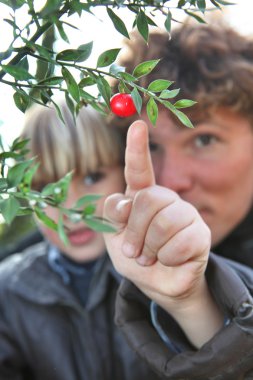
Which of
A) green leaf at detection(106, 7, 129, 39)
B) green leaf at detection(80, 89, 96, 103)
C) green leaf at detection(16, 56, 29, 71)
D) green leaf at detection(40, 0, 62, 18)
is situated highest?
green leaf at detection(40, 0, 62, 18)

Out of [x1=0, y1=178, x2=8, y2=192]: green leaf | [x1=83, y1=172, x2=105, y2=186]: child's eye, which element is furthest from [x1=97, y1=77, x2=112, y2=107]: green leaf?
[x1=83, y1=172, x2=105, y2=186]: child's eye

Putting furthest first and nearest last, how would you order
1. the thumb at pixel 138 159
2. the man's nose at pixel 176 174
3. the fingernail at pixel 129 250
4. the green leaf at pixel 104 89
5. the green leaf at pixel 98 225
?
1. the man's nose at pixel 176 174
2. the fingernail at pixel 129 250
3. the thumb at pixel 138 159
4. the green leaf at pixel 104 89
5. the green leaf at pixel 98 225

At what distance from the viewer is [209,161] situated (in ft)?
5.59

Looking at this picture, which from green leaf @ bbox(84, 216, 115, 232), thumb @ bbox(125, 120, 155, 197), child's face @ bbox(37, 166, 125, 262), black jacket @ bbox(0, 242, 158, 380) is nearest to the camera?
green leaf @ bbox(84, 216, 115, 232)

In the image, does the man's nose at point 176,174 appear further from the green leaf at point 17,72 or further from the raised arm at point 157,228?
the green leaf at point 17,72

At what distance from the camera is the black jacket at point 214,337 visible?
1.00m

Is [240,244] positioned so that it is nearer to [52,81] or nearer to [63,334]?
[63,334]

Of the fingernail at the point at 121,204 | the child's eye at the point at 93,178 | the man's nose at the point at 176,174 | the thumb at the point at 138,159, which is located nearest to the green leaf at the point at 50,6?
the thumb at the point at 138,159

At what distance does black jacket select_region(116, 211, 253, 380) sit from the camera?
1.00 metres

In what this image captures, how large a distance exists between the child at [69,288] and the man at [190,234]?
37 cm

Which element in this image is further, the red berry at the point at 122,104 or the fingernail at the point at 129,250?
the fingernail at the point at 129,250

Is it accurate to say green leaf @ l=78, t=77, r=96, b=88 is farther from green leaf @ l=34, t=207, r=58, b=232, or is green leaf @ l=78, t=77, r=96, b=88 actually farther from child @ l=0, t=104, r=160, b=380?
child @ l=0, t=104, r=160, b=380

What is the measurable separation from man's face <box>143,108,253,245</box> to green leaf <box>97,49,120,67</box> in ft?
3.63

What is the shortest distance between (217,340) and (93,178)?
1.10 metres
